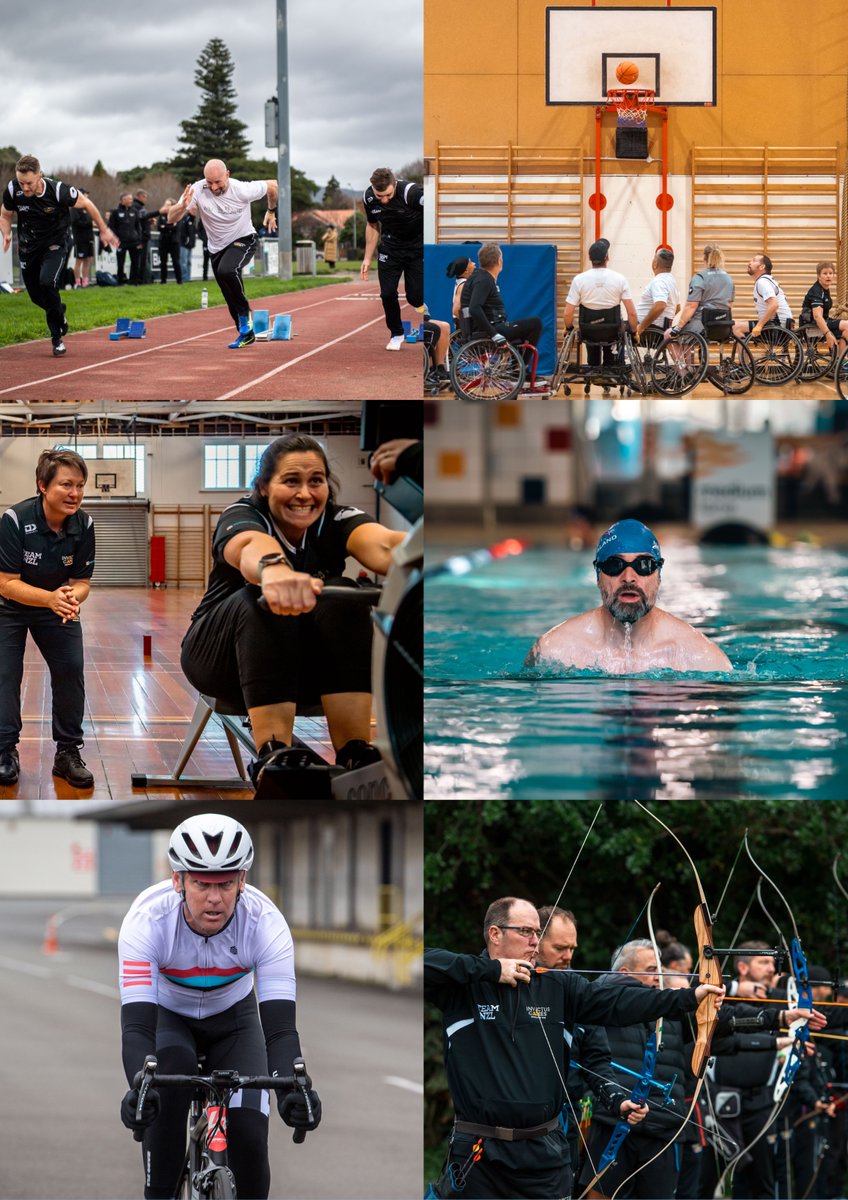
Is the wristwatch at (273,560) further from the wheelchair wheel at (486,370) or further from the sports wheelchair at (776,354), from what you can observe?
the sports wheelchair at (776,354)

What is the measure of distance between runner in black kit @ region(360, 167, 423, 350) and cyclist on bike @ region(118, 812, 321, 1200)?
13.1ft

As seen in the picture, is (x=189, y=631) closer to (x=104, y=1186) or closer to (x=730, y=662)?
(x=104, y=1186)

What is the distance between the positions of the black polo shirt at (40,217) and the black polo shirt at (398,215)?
1.37 metres

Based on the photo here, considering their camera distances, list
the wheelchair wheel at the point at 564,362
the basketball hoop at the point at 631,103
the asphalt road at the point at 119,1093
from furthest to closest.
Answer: the basketball hoop at the point at 631,103, the wheelchair wheel at the point at 564,362, the asphalt road at the point at 119,1093

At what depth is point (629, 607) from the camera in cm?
809

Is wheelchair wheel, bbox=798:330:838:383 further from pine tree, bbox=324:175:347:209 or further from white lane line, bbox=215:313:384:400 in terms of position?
pine tree, bbox=324:175:347:209

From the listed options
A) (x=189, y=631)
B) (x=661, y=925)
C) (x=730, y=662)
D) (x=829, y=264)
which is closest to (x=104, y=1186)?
(x=661, y=925)

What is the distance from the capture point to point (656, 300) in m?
11.4

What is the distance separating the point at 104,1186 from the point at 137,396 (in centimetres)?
385

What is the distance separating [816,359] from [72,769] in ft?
22.2

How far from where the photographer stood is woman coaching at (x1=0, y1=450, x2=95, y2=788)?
6090mm

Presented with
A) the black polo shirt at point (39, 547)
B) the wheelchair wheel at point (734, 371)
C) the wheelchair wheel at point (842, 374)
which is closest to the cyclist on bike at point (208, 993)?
the black polo shirt at point (39, 547)

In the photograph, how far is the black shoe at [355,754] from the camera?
20.9 ft

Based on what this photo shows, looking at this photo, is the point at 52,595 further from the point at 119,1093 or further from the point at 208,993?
the point at 119,1093
